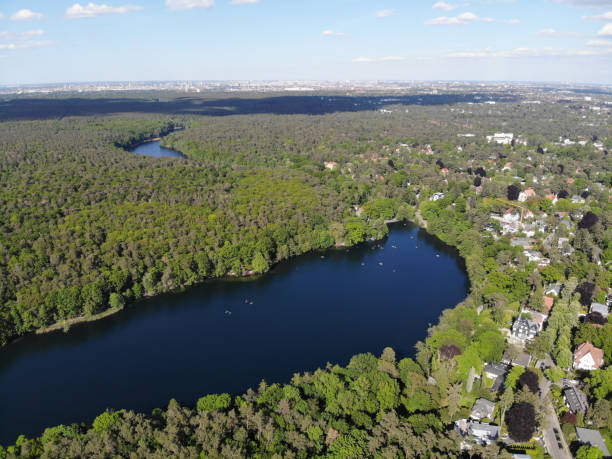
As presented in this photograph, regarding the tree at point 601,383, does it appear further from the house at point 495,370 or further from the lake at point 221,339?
the lake at point 221,339

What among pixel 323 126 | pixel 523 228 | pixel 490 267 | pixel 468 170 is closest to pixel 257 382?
pixel 490 267

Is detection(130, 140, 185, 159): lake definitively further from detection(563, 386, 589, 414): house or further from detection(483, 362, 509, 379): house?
detection(563, 386, 589, 414): house

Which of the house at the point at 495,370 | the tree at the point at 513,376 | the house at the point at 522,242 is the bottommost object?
the house at the point at 495,370

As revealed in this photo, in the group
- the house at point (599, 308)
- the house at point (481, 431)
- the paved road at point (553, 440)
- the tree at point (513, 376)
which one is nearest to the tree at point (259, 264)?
the tree at point (513, 376)

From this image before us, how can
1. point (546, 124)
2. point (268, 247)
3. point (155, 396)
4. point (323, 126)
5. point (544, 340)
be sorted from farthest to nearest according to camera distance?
point (546, 124) < point (323, 126) < point (268, 247) < point (544, 340) < point (155, 396)

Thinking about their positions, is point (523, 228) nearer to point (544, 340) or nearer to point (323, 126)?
point (544, 340)

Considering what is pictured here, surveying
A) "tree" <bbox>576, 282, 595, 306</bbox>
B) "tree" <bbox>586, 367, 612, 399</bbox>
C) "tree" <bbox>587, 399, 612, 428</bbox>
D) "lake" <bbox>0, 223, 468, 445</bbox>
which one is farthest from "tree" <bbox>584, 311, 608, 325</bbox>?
"lake" <bbox>0, 223, 468, 445</bbox>
